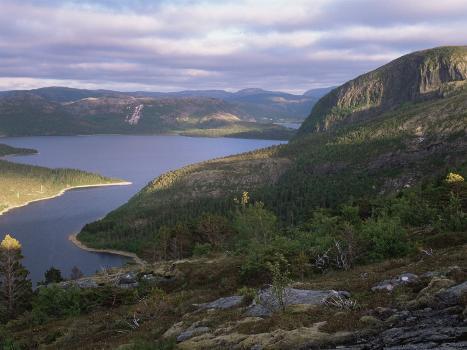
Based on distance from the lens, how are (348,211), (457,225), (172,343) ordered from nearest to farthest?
(172,343), (457,225), (348,211)

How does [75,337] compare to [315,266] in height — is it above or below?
below

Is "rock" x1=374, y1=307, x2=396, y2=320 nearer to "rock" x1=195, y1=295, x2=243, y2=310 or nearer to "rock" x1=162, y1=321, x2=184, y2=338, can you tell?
"rock" x1=195, y1=295, x2=243, y2=310

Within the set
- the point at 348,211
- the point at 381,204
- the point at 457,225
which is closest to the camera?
the point at 457,225

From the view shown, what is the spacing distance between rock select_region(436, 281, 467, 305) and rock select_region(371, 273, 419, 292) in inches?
190

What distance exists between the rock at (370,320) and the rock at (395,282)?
616 cm

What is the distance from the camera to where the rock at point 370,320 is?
2214cm

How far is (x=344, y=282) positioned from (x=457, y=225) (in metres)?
24.1

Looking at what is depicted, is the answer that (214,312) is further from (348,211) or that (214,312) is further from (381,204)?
(381,204)

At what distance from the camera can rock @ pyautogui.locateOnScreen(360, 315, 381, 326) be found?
22.1m

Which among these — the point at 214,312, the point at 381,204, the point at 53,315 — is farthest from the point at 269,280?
the point at 381,204

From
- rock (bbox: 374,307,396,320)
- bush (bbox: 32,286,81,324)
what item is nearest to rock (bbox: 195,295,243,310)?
rock (bbox: 374,307,396,320)

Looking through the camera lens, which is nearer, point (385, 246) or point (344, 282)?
point (344, 282)

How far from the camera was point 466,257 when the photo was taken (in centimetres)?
3256

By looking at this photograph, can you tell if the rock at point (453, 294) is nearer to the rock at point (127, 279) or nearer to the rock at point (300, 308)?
the rock at point (300, 308)
